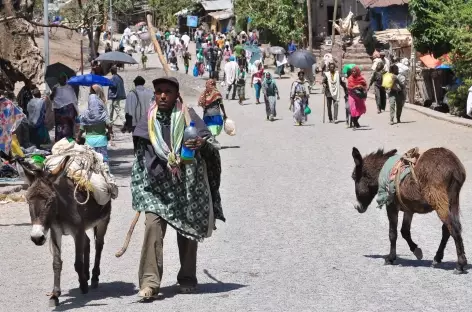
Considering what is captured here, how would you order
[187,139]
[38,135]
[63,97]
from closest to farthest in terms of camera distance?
[187,139], [63,97], [38,135]

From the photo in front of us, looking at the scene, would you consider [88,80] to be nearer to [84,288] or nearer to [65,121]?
[65,121]

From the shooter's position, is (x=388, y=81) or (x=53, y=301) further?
(x=388, y=81)

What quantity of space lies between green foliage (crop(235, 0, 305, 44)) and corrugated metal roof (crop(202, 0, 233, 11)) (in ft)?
93.7

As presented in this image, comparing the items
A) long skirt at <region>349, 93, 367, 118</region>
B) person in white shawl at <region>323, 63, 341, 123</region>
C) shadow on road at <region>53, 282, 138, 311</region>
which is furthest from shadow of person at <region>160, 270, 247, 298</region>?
person in white shawl at <region>323, 63, 341, 123</region>

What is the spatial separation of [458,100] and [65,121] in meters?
12.8

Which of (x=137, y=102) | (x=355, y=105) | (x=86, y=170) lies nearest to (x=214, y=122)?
(x=137, y=102)

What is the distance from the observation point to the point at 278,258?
429 inches

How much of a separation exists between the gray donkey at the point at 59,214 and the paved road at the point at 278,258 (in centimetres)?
26

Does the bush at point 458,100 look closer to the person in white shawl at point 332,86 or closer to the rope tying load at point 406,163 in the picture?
the person in white shawl at point 332,86

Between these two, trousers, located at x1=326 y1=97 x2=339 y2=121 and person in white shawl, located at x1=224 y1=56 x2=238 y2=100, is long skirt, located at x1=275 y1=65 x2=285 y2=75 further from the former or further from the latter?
trousers, located at x1=326 y1=97 x2=339 y2=121

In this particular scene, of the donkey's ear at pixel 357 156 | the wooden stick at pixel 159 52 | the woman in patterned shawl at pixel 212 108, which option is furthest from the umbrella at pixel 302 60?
the wooden stick at pixel 159 52

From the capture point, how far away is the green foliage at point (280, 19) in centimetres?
5462

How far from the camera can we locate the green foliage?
5462cm

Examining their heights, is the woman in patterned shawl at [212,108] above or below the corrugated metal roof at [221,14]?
below
